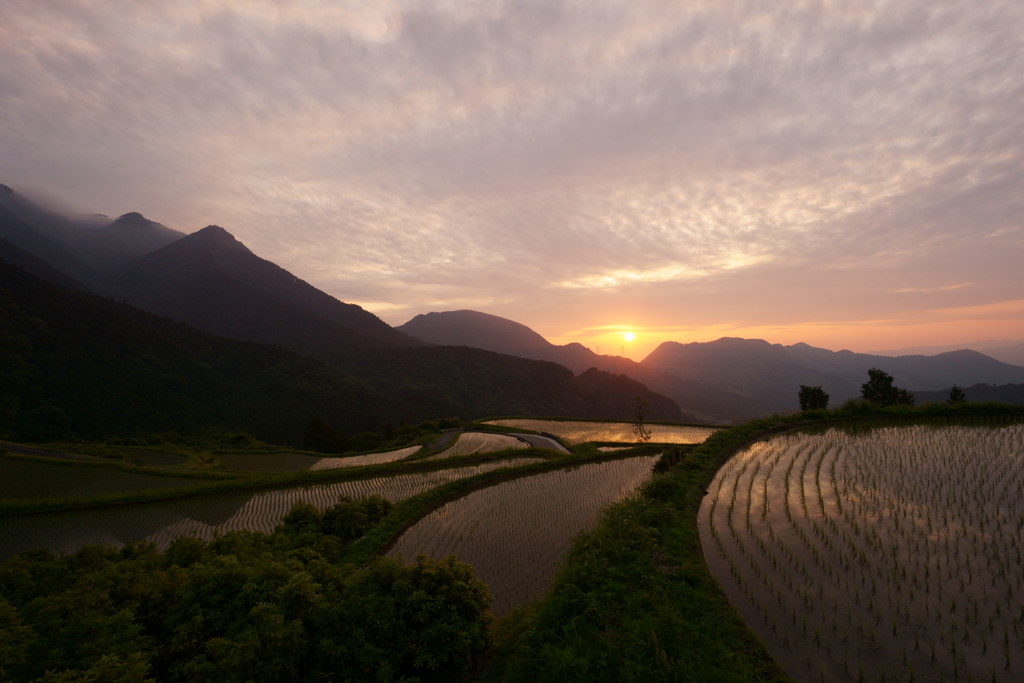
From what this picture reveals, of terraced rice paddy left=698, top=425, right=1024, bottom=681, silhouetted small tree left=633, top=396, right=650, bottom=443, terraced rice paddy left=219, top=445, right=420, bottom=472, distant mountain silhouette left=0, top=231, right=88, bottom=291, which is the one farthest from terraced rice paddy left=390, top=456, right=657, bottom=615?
distant mountain silhouette left=0, top=231, right=88, bottom=291

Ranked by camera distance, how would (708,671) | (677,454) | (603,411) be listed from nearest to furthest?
1. (708,671)
2. (677,454)
3. (603,411)

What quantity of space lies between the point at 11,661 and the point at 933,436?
94.4 feet

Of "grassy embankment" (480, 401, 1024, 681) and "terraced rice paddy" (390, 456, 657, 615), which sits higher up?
"grassy embankment" (480, 401, 1024, 681)

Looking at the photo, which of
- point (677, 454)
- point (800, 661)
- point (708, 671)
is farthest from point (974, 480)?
point (708, 671)

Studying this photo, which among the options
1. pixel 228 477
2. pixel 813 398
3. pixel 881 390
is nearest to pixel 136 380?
pixel 228 477

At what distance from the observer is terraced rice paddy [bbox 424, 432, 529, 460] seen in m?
28.5

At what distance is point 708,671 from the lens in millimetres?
5898

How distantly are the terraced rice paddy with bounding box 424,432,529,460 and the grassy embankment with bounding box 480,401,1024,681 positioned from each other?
57.3 ft

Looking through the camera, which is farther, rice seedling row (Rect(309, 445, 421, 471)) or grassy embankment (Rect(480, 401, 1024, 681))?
rice seedling row (Rect(309, 445, 421, 471))

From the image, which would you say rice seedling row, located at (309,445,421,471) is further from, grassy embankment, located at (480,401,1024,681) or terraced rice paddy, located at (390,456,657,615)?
grassy embankment, located at (480,401,1024,681)

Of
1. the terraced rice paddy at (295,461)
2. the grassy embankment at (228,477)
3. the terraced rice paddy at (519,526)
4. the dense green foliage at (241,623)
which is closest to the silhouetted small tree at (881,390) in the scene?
the grassy embankment at (228,477)

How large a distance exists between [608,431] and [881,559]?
27.7 meters

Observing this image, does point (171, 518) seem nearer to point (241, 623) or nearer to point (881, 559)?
point (241, 623)

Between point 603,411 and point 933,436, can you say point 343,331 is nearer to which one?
point 603,411
